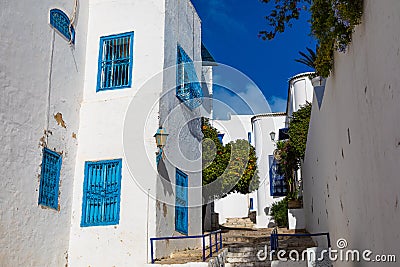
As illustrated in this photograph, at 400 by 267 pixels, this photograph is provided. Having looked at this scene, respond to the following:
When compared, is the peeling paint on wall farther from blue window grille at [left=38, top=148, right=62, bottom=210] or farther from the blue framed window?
the blue framed window

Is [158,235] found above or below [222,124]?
below

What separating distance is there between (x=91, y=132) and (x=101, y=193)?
1.40m

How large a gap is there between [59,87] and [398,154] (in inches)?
296

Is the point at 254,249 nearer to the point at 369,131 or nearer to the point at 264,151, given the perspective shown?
the point at 369,131

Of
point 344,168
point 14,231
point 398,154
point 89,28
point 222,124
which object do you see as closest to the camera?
point 398,154

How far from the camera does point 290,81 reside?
78.8ft

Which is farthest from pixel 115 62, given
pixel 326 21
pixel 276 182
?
pixel 276 182

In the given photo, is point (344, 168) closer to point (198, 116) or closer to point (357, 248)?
point (357, 248)

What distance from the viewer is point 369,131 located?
16.2 ft

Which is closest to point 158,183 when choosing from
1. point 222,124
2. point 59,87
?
point 59,87

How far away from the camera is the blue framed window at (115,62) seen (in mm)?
10789

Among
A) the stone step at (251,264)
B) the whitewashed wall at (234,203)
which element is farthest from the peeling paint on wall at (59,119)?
the whitewashed wall at (234,203)

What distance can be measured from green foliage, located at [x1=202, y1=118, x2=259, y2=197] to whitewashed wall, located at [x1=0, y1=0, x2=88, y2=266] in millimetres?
7216

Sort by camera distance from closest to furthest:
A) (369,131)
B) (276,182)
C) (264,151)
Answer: (369,131) → (276,182) → (264,151)
